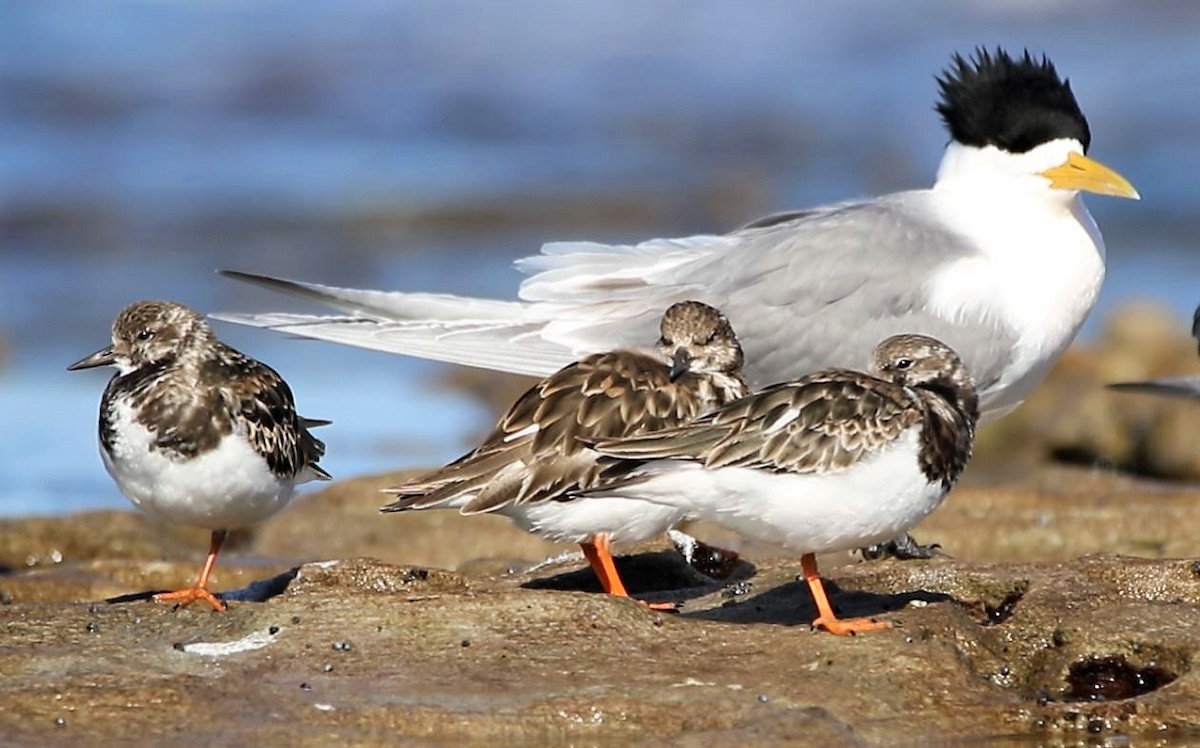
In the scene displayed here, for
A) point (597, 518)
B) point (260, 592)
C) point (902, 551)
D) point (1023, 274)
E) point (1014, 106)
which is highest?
point (1014, 106)

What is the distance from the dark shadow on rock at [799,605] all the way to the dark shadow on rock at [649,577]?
34 cm

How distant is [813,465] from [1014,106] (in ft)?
8.84

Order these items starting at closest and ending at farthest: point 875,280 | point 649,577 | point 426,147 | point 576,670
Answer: point 576,670 → point 649,577 → point 875,280 → point 426,147

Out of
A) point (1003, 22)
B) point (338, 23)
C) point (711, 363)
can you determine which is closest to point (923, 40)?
point (1003, 22)

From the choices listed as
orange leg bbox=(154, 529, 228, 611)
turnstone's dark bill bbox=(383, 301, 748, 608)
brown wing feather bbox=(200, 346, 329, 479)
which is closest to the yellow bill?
turnstone's dark bill bbox=(383, 301, 748, 608)

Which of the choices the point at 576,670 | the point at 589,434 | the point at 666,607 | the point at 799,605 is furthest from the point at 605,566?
the point at 576,670

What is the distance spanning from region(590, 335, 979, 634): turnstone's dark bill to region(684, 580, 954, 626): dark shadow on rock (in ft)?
0.82

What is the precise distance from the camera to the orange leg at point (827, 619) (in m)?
5.07

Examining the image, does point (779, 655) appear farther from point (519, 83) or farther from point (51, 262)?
point (519, 83)

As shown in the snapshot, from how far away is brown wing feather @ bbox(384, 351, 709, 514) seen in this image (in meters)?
5.55

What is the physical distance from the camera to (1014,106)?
7.31 metres

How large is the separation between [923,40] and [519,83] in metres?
4.71

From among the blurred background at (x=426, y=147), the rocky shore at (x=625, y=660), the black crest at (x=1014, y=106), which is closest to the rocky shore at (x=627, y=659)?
the rocky shore at (x=625, y=660)

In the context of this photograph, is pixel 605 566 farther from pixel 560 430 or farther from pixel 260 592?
pixel 260 592
